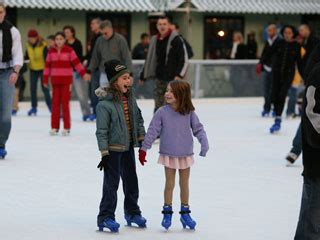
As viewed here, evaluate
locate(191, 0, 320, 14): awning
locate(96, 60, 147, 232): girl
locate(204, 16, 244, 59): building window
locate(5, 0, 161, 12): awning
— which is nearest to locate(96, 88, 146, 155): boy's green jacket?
locate(96, 60, 147, 232): girl

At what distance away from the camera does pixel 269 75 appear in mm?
20609

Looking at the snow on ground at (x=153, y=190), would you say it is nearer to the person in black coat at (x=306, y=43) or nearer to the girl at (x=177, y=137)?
the girl at (x=177, y=137)

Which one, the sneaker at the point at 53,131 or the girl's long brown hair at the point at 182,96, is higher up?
the girl's long brown hair at the point at 182,96

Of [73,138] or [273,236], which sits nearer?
[273,236]

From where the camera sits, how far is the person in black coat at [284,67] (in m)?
16.3

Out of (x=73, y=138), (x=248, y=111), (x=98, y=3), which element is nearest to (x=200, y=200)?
(x=73, y=138)

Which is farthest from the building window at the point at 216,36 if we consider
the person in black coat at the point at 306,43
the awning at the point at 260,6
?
the person in black coat at the point at 306,43

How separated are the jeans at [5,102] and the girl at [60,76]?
3374 millimetres

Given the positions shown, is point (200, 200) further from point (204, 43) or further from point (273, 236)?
point (204, 43)

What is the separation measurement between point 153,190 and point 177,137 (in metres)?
2.03

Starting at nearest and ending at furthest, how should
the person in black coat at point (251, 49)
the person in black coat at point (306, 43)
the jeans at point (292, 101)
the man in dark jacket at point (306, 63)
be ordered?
the man in dark jacket at point (306, 63)
the person in black coat at point (306, 43)
the jeans at point (292, 101)
the person in black coat at point (251, 49)

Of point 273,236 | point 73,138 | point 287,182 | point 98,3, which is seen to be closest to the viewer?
point 273,236

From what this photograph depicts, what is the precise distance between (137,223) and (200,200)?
154 centimetres

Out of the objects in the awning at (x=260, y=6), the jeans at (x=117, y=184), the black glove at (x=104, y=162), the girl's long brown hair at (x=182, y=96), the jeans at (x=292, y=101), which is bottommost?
the jeans at (x=292, y=101)
